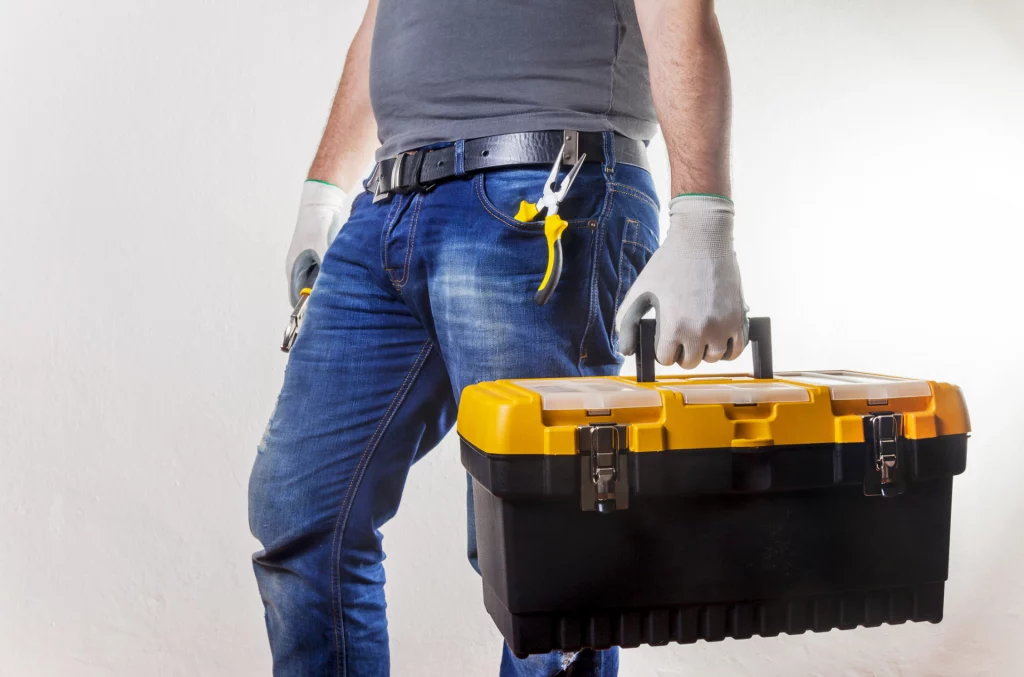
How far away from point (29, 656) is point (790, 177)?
1706 mm

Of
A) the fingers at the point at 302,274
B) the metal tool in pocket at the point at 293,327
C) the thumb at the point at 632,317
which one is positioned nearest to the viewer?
the thumb at the point at 632,317

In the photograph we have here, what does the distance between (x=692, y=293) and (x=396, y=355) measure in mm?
336

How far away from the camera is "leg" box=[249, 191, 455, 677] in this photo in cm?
92

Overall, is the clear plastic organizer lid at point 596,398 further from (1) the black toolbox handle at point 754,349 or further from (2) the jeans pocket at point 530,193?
(2) the jeans pocket at point 530,193

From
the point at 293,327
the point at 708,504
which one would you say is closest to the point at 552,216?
the point at 708,504

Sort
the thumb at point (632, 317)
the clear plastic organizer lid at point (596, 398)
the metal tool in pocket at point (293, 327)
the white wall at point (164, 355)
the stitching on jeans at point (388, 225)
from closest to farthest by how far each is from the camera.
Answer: the clear plastic organizer lid at point (596, 398)
the thumb at point (632, 317)
the stitching on jeans at point (388, 225)
the metal tool in pocket at point (293, 327)
the white wall at point (164, 355)

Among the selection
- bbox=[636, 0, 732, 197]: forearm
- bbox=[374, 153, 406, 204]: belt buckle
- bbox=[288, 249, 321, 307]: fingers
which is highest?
bbox=[636, 0, 732, 197]: forearm

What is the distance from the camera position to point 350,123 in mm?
1175

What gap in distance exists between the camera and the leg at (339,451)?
36.0 inches

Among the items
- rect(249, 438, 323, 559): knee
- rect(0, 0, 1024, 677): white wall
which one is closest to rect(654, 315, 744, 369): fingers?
rect(249, 438, 323, 559): knee

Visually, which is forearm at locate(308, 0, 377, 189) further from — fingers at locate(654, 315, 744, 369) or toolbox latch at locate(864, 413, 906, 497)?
toolbox latch at locate(864, 413, 906, 497)

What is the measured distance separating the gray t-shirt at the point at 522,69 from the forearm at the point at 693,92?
7 cm

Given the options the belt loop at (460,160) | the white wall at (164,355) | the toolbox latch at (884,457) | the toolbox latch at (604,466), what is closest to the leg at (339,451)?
the belt loop at (460,160)

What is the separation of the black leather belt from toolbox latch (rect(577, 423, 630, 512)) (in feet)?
0.91
